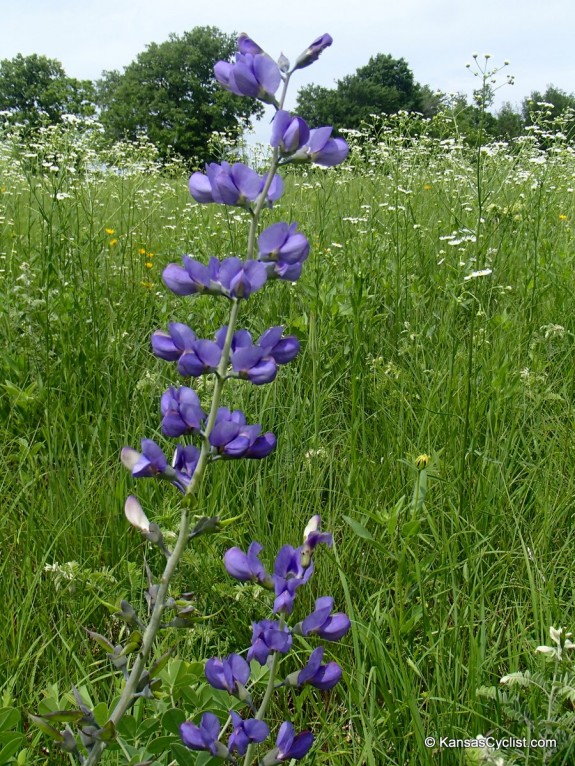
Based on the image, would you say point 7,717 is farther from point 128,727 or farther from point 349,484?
point 349,484

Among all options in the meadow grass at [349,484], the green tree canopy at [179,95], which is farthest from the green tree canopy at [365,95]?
the meadow grass at [349,484]

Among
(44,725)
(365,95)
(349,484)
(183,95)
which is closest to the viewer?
(44,725)

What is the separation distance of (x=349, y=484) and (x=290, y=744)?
3.18ft

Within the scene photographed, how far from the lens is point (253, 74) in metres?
0.90

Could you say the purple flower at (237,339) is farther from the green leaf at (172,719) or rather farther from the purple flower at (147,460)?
the green leaf at (172,719)

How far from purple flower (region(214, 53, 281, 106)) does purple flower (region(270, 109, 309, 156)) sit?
37 millimetres

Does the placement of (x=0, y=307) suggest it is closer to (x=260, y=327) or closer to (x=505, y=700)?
(x=260, y=327)

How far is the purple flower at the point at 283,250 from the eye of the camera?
88cm

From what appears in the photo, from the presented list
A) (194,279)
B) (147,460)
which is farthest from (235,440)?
(194,279)

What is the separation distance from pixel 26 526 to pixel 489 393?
4.52ft

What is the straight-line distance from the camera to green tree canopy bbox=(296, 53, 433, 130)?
49.8 meters

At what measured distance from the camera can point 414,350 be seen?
8.11 feet

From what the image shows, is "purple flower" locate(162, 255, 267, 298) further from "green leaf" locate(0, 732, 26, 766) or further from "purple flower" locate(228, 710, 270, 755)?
"green leaf" locate(0, 732, 26, 766)

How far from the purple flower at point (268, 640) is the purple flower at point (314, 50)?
30.0 inches
